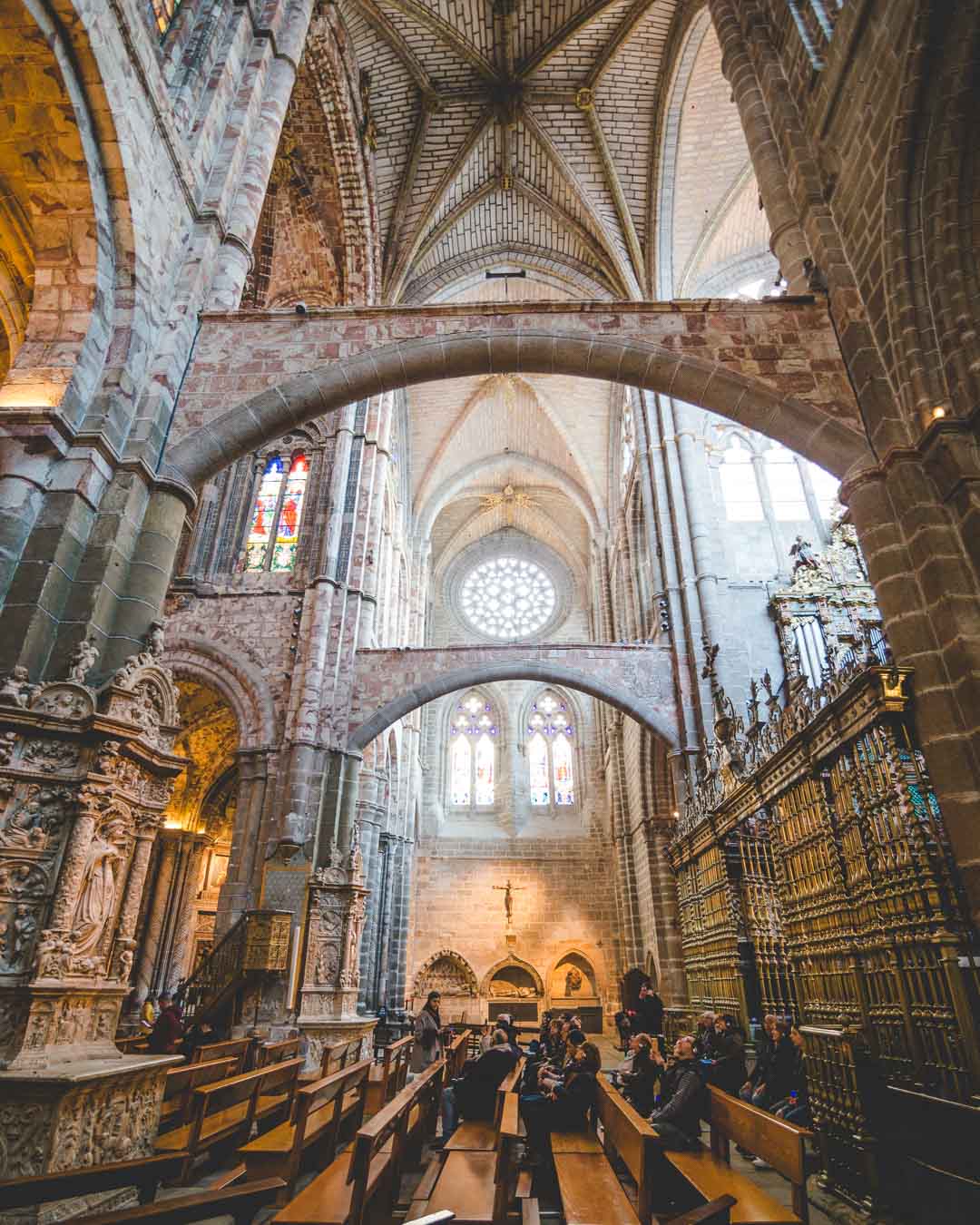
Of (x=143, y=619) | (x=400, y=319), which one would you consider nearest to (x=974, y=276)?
(x=400, y=319)

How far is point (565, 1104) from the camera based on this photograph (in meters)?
4.91

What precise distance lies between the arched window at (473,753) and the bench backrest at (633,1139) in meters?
18.7

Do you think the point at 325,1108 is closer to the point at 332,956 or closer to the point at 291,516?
the point at 332,956

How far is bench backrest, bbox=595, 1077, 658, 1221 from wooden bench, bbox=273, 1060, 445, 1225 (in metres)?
1.02

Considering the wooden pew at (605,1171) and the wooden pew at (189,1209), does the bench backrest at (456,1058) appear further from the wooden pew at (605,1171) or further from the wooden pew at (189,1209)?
the wooden pew at (189,1209)

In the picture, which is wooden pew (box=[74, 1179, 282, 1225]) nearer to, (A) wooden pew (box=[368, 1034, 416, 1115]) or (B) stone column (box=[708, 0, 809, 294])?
(A) wooden pew (box=[368, 1034, 416, 1115])

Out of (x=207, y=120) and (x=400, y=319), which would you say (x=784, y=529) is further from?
(x=207, y=120)

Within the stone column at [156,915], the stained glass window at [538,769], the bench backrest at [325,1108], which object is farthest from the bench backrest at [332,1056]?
the stained glass window at [538,769]

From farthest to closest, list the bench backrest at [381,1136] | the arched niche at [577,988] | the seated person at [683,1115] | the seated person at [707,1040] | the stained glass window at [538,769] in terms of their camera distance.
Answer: the stained glass window at [538,769], the arched niche at [577,988], the seated person at [707,1040], the seated person at [683,1115], the bench backrest at [381,1136]

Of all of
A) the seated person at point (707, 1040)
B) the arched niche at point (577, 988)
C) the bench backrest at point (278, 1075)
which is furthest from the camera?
the arched niche at point (577, 988)

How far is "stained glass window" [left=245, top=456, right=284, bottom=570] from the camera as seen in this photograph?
1505 centimetres

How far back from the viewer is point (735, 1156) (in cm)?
588

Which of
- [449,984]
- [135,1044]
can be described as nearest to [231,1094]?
[135,1044]

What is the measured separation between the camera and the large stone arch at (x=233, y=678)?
12.8 meters
